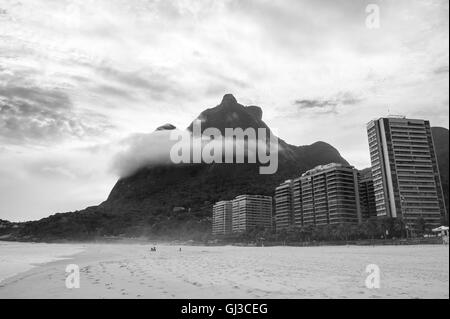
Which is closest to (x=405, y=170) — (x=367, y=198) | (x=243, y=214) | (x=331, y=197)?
(x=367, y=198)

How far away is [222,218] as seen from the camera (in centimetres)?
18038

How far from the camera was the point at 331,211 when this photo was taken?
135 metres

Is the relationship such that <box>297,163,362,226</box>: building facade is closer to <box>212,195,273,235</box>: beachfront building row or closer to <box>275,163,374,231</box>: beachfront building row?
<box>275,163,374,231</box>: beachfront building row

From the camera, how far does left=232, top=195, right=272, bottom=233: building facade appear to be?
166375mm

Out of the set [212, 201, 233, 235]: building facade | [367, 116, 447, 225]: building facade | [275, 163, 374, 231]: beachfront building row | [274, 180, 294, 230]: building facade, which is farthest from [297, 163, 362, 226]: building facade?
[212, 201, 233, 235]: building facade

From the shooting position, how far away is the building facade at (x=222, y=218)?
174250mm

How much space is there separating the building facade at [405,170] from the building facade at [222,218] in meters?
78.5

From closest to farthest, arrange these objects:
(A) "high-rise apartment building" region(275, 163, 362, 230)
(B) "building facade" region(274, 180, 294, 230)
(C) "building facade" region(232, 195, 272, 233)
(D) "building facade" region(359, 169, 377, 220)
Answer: (A) "high-rise apartment building" region(275, 163, 362, 230), (D) "building facade" region(359, 169, 377, 220), (B) "building facade" region(274, 180, 294, 230), (C) "building facade" region(232, 195, 272, 233)

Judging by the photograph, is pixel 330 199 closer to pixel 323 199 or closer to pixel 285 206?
pixel 323 199

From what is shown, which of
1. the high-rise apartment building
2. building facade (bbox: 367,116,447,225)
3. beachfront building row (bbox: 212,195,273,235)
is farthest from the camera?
beachfront building row (bbox: 212,195,273,235)

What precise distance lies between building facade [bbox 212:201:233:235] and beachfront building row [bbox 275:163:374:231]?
28603 mm

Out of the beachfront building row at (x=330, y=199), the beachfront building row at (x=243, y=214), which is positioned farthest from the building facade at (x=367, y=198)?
the beachfront building row at (x=243, y=214)
